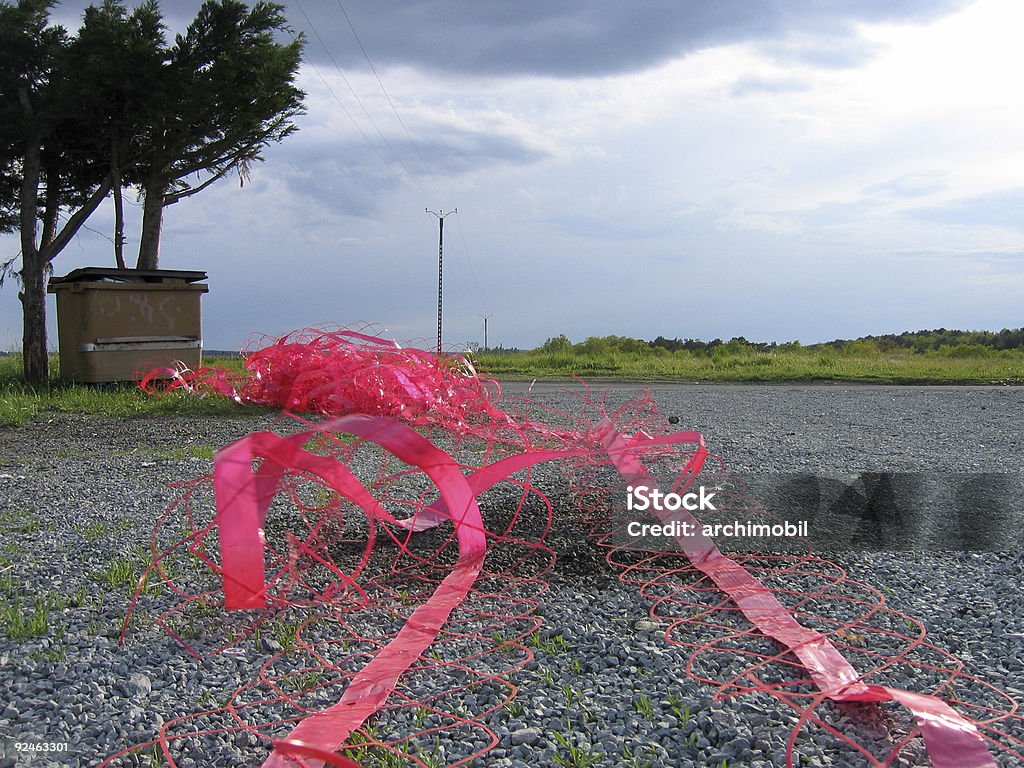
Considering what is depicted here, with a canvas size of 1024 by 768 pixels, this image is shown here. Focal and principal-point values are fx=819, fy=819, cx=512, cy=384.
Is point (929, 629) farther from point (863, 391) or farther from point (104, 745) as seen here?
point (863, 391)

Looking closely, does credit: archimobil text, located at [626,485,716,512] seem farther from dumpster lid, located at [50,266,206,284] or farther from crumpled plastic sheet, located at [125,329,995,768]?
dumpster lid, located at [50,266,206,284]

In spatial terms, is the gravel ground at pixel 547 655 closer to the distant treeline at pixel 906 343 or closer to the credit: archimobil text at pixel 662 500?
the credit: archimobil text at pixel 662 500

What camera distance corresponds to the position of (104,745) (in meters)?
1.68

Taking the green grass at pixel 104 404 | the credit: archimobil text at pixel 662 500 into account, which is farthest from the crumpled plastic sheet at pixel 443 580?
the green grass at pixel 104 404

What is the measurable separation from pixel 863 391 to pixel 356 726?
899cm

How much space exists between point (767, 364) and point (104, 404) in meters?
9.91

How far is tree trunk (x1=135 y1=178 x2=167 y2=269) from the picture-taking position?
1026cm

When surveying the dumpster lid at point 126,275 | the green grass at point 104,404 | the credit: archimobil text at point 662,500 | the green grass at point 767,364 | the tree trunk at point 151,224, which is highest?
the tree trunk at point 151,224

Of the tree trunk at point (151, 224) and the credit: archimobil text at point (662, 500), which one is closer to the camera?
the credit: archimobil text at point (662, 500)

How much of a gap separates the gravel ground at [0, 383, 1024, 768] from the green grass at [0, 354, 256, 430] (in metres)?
2.29

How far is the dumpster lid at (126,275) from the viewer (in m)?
8.73

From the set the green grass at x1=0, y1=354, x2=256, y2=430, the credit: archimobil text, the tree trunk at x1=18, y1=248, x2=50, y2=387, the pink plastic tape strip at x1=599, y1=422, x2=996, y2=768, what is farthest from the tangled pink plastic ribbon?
the tree trunk at x1=18, y1=248, x2=50, y2=387

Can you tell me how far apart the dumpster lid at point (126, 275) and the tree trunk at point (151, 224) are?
122 cm

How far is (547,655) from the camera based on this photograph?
2066 mm
